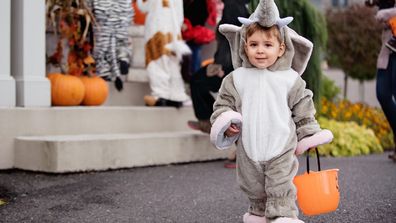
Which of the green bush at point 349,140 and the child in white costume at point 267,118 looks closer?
the child in white costume at point 267,118

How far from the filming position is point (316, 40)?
21.9 ft

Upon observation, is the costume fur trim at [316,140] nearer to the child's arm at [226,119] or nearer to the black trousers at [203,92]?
the child's arm at [226,119]

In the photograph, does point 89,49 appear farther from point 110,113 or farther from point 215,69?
point 215,69

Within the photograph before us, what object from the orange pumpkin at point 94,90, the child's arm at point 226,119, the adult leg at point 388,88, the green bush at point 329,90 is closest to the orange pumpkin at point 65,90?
the orange pumpkin at point 94,90

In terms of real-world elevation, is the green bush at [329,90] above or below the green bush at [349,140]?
above

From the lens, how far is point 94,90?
7012 millimetres

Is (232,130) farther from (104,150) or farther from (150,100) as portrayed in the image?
(150,100)

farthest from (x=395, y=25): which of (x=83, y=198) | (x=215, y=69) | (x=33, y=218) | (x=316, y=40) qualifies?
(x=33, y=218)

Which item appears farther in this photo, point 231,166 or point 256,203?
point 231,166

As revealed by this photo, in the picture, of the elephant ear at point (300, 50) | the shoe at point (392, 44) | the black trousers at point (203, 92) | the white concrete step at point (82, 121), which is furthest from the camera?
the black trousers at point (203, 92)

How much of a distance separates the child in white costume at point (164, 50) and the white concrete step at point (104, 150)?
0.65 meters

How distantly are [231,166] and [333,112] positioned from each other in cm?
383

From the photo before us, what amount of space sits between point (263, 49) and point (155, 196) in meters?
2.01

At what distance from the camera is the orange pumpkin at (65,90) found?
6.68 meters
